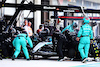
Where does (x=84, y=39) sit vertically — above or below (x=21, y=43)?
above

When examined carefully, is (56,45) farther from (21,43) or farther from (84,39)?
(84,39)

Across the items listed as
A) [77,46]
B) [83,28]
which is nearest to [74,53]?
[77,46]

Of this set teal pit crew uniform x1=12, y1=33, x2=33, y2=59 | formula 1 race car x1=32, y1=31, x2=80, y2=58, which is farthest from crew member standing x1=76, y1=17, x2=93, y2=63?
teal pit crew uniform x1=12, y1=33, x2=33, y2=59

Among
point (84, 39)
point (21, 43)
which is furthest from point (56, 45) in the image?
point (84, 39)

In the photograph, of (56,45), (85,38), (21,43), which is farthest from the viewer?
(56,45)

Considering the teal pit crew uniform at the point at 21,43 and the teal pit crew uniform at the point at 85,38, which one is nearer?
the teal pit crew uniform at the point at 85,38

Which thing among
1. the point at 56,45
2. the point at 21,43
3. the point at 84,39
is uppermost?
the point at 84,39

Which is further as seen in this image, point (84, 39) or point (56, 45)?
point (56, 45)

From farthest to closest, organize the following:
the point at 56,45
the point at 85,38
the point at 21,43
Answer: the point at 56,45, the point at 21,43, the point at 85,38

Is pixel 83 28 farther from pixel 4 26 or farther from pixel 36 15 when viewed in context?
pixel 36 15

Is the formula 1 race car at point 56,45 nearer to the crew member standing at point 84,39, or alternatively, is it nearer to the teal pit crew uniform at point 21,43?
the teal pit crew uniform at point 21,43

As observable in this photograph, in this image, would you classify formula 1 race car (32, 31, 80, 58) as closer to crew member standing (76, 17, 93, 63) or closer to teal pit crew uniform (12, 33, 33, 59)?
teal pit crew uniform (12, 33, 33, 59)

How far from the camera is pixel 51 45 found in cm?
1309

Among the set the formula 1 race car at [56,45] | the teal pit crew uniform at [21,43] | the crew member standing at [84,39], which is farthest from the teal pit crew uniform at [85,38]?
the teal pit crew uniform at [21,43]
